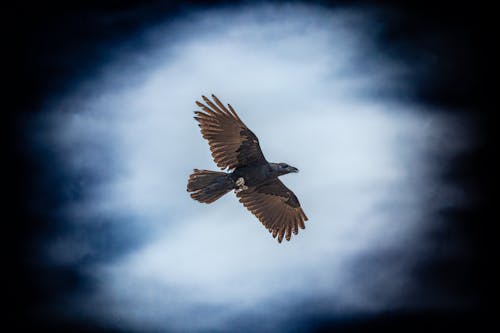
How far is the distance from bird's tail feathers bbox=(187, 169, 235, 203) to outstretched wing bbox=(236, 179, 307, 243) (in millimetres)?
1791

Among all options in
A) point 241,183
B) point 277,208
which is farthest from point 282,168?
point 277,208

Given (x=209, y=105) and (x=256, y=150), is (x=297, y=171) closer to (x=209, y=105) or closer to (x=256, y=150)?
(x=256, y=150)

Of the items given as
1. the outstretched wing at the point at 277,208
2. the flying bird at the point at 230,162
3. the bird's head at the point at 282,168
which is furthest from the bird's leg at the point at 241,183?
the outstretched wing at the point at 277,208

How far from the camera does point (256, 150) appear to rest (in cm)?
1878

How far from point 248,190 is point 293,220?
178cm

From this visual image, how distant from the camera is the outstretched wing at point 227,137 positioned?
725 inches

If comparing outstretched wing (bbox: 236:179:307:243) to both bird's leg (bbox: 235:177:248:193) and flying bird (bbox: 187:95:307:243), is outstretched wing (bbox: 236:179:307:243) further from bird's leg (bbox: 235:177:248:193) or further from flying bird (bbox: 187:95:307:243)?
bird's leg (bbox: 235:177:248:193)

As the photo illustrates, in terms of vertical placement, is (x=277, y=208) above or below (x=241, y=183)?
above

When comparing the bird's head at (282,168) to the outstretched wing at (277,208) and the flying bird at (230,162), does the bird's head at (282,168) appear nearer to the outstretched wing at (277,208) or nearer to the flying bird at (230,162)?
the flying bird at (230,162)

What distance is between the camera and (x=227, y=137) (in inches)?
734

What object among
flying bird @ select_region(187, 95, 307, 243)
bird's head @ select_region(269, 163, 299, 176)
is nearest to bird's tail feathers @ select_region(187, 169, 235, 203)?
flying bird @ select_region(187, 95, 307, 243)

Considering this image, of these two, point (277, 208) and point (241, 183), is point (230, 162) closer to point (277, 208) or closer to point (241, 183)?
point (241, 183)

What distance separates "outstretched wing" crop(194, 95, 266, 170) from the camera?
1842 centimetres

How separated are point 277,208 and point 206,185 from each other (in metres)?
3.15
